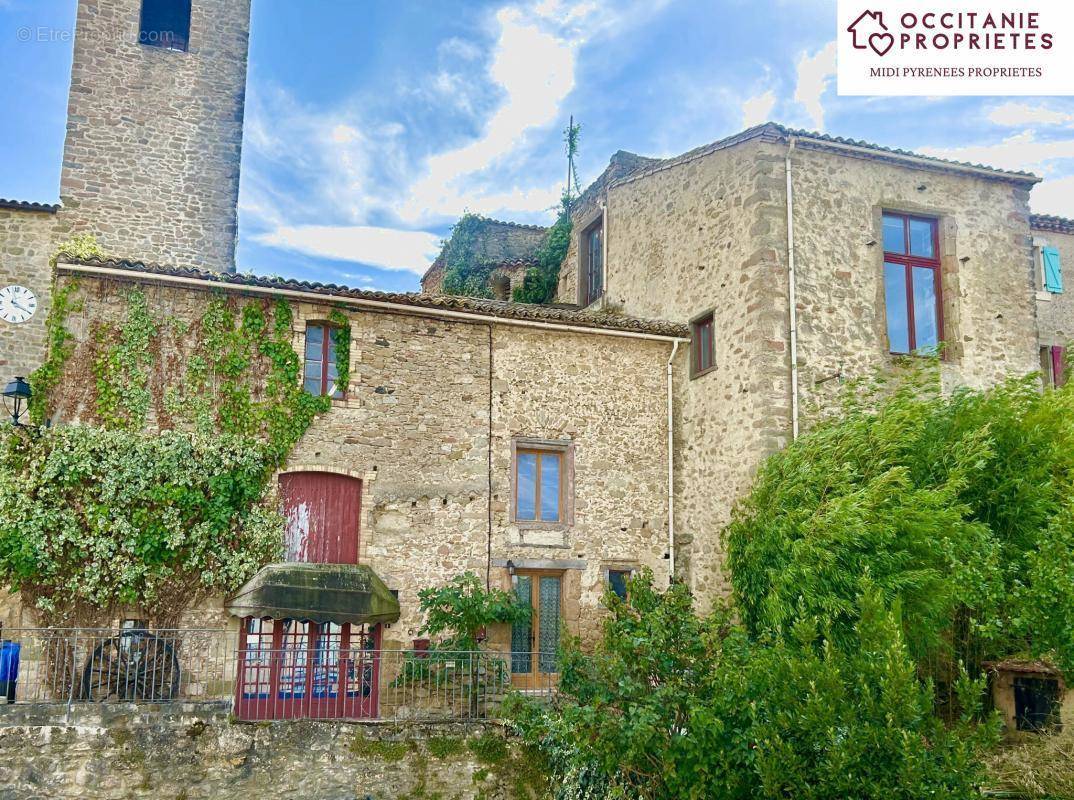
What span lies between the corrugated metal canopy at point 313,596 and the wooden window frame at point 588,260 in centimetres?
816

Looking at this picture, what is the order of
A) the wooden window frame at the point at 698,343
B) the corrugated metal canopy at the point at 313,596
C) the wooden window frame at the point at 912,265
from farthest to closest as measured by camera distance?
the wooden window frame at the point at 698,343
the wooden window frame at the point at 912,265
the corrugated metal canopy at the point at 313,596

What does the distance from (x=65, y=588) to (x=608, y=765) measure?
6.94 metres

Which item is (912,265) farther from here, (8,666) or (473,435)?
(8,666)

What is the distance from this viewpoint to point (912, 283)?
14.0 metres

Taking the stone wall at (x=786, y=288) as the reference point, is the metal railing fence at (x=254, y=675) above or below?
below

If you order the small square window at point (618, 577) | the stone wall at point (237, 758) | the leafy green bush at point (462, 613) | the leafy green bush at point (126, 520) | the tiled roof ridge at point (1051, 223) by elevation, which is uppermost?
the tiled roof ridge at point (1051, 223)

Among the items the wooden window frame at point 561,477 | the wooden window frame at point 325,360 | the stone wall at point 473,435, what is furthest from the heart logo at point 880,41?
the wooden window frame at point 325,360

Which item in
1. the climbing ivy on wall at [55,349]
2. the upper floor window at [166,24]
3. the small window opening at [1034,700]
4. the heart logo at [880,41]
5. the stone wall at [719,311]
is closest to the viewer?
the small window opening at [1034,700]

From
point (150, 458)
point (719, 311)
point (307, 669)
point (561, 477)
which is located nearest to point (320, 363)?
point (150, 458)

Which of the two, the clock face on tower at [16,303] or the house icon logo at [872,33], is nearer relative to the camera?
the house icon logo at [872,33]

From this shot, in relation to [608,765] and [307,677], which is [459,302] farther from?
[608,765]

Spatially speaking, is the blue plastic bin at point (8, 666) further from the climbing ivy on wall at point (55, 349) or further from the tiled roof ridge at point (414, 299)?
the tiled roof ridge at point (414, 299)

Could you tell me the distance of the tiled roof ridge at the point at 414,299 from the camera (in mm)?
11938

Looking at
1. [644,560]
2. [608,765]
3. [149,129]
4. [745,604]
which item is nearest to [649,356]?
[644,560]
